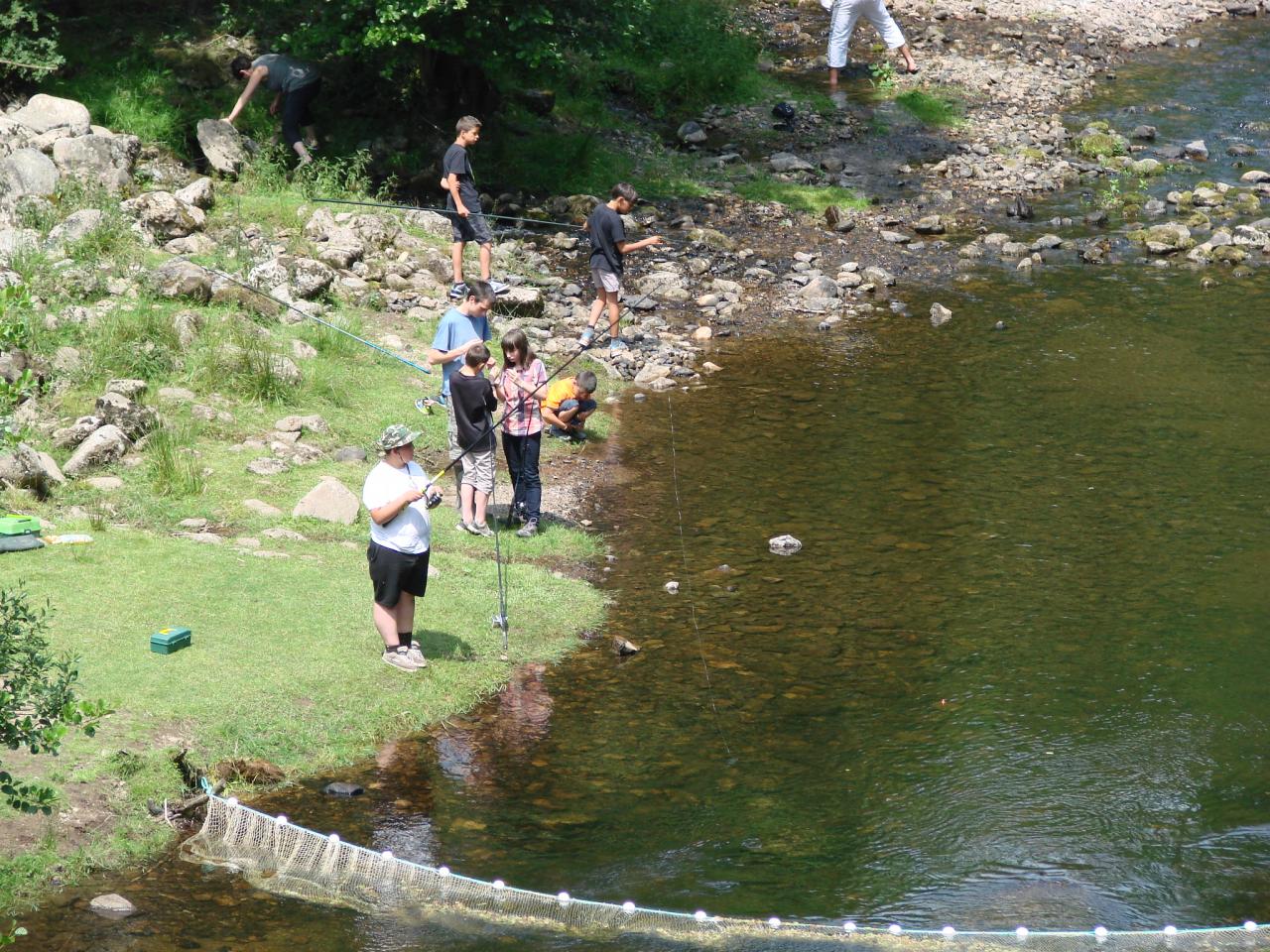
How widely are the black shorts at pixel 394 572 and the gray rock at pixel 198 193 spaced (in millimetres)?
9765

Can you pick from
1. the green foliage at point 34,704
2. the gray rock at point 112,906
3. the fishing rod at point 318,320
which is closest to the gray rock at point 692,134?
the fishing rod at point 318,320

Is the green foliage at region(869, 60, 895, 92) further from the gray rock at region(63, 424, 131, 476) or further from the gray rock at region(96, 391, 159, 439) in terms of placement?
the gray rock at region(63, 424, 131, 476)

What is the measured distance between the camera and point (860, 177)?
22.9 meters

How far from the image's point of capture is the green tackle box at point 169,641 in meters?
9.11

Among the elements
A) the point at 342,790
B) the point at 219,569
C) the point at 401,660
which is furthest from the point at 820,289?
the point at 342,790

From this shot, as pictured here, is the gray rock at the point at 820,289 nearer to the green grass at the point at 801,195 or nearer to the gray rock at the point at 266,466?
the green grass at the point at 801,195

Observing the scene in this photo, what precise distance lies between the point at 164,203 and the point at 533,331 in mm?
4728

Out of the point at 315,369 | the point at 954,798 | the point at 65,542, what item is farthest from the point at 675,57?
the point at 954,798

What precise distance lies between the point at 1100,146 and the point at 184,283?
16.3m

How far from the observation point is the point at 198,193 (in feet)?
57.4

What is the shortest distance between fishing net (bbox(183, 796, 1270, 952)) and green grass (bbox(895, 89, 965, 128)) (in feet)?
65.6

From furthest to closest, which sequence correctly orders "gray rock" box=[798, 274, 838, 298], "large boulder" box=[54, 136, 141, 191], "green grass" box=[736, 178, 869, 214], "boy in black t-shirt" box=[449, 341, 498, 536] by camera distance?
"green grass" box=[736, 178, 869, 214], "gray rock" box=[798, 274, 838, 298], "large boulder" box=[54, 136, 141, 191], "boy in black t-shirt" box=[449, 341, 498, 536]

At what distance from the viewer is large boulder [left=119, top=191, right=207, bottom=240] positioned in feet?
54.5

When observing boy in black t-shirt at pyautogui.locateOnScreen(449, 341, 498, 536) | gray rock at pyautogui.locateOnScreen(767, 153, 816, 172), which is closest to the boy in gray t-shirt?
gray rock at pyautogui.locateOnScreen(767, 153, 816, 172)
